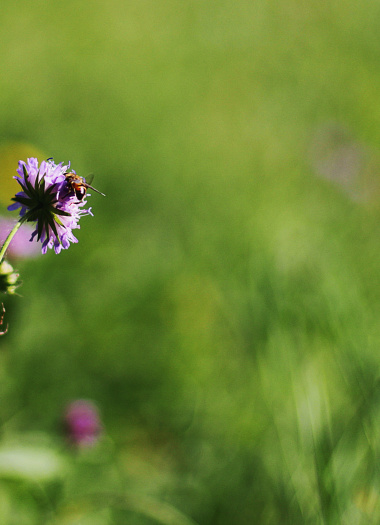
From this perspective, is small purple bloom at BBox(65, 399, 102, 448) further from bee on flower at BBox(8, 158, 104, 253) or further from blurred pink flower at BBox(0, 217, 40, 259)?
bee on flower at BBox(8, 158, 104, 253)

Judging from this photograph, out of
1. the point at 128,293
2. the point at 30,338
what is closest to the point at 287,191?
the point at 128,293

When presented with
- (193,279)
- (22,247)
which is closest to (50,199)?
(22,247)

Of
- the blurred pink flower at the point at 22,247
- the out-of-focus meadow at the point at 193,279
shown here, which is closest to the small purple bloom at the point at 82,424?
the out-of-focus meadow at the point at 193,279

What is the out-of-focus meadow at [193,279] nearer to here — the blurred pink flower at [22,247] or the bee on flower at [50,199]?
the blurred pink flower at [22,247]

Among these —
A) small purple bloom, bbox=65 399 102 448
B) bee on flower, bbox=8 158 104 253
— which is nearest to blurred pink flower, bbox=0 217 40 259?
small purple bloom, bbox=65 399 102 448

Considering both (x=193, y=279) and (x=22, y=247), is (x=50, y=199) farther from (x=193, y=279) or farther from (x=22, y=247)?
(x=193, y=279)
